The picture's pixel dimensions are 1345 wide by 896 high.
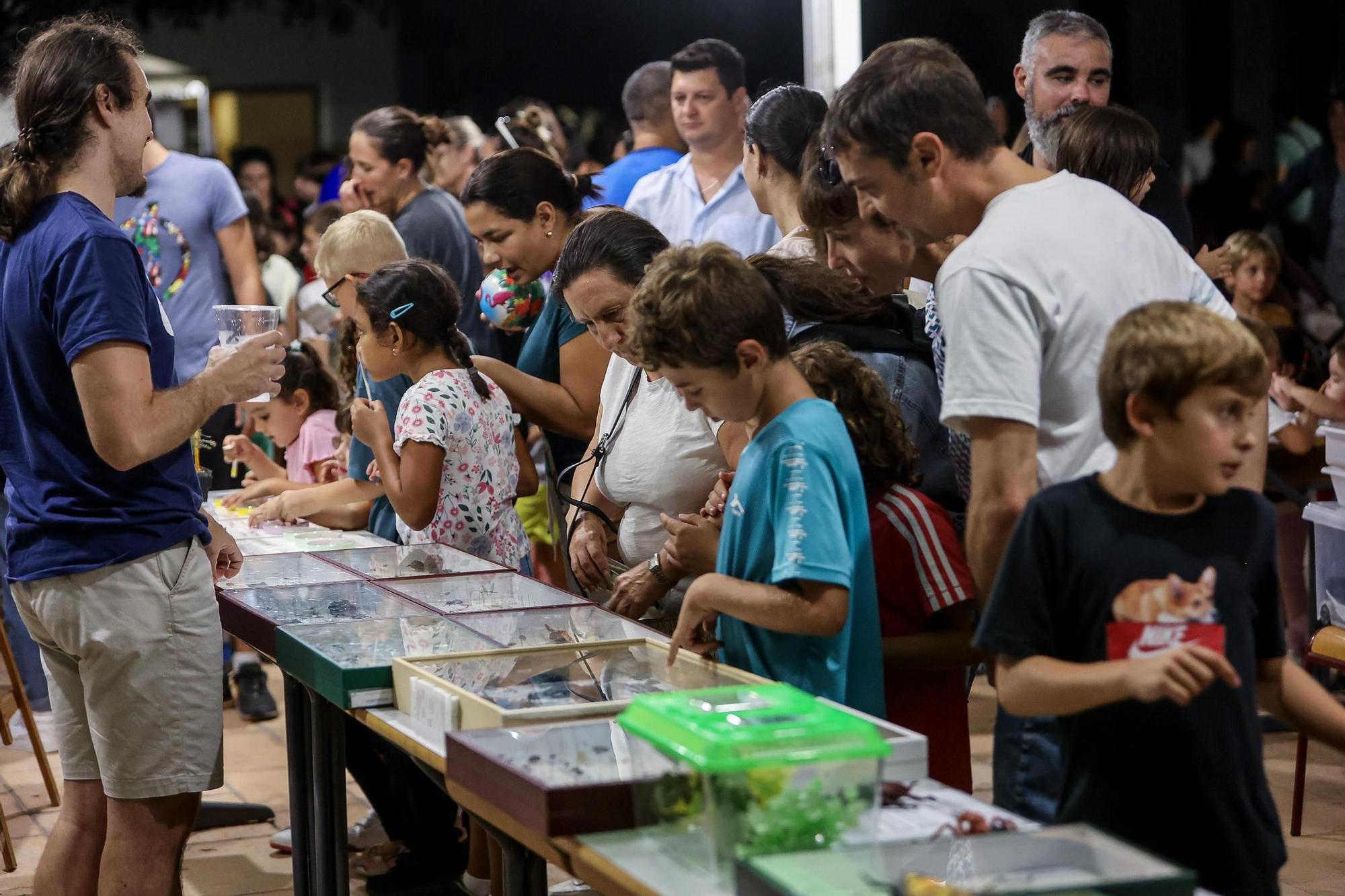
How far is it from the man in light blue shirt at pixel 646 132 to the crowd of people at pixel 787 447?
5.44 ft

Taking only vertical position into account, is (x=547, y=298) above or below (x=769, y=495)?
above

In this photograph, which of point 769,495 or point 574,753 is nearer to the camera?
point 574,753

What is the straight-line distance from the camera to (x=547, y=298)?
13.0 ft

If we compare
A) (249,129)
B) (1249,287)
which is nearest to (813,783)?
(1249,287)

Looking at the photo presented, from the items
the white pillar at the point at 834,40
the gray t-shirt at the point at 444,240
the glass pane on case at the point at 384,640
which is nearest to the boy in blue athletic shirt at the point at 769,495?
the glass pane on case at the point at 384,640

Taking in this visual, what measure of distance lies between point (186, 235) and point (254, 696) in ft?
5.21

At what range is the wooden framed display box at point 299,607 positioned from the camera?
2775mm

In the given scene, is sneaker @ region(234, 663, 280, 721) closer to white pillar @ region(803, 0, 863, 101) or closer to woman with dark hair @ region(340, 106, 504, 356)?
woman with dark hair @ region(340, 106, 504, 356)

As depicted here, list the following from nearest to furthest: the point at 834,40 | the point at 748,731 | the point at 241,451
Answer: the point at 748,731 < the point at 241,451 < the point at 834,40

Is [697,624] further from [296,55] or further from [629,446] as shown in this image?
[296,55]

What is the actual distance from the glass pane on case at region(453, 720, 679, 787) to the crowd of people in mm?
307

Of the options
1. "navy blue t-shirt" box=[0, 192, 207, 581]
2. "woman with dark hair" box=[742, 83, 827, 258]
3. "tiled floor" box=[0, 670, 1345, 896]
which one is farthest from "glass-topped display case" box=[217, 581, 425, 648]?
"woman with dark hair" box=[742, 83, 827, 258]

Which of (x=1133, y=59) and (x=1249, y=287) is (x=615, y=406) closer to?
(x=1249, y=287)

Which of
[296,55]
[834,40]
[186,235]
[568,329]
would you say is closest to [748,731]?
[568,329]
